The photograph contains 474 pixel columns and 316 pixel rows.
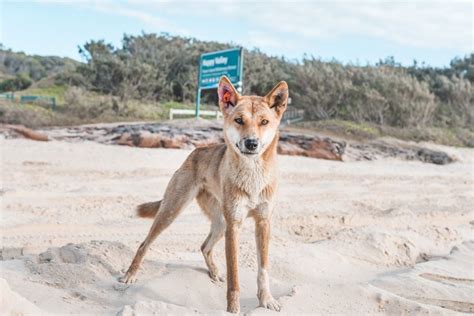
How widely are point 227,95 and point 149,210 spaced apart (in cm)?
155

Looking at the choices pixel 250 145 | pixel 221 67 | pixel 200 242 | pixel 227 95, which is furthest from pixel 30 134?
pixel 250 145

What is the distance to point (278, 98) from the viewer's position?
4.50 meters

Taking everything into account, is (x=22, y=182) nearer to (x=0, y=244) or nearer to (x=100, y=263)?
(x=0, y=244)

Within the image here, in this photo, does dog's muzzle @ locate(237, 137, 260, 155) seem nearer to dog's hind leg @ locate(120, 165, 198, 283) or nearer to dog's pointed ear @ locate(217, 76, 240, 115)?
dog's pointed ear @ locate(217, 76, 240, 115)

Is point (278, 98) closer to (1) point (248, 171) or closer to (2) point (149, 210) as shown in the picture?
(1) point (248, 171)

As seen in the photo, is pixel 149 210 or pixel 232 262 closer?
pixel 232 262

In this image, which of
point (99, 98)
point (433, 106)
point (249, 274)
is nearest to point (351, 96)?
point (433, 106)

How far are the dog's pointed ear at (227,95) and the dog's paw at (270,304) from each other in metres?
1.48

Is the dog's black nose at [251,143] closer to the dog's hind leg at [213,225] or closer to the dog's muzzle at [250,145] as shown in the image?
the dog's muzzle at [250,145]

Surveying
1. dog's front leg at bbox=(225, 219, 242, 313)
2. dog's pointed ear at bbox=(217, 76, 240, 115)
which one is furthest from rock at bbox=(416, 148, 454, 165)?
dog's front leg at bbox=(225, 219, 242, 313)

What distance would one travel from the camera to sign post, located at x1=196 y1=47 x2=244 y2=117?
1700 centimetres

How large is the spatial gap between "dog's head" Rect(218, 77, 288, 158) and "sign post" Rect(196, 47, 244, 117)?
12149 millimetres

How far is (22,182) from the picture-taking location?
9.42 meters

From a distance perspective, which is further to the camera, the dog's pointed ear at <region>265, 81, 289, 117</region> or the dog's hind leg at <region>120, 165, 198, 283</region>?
the dog's hind leg at <region>120, 165, 198, 283</region>
